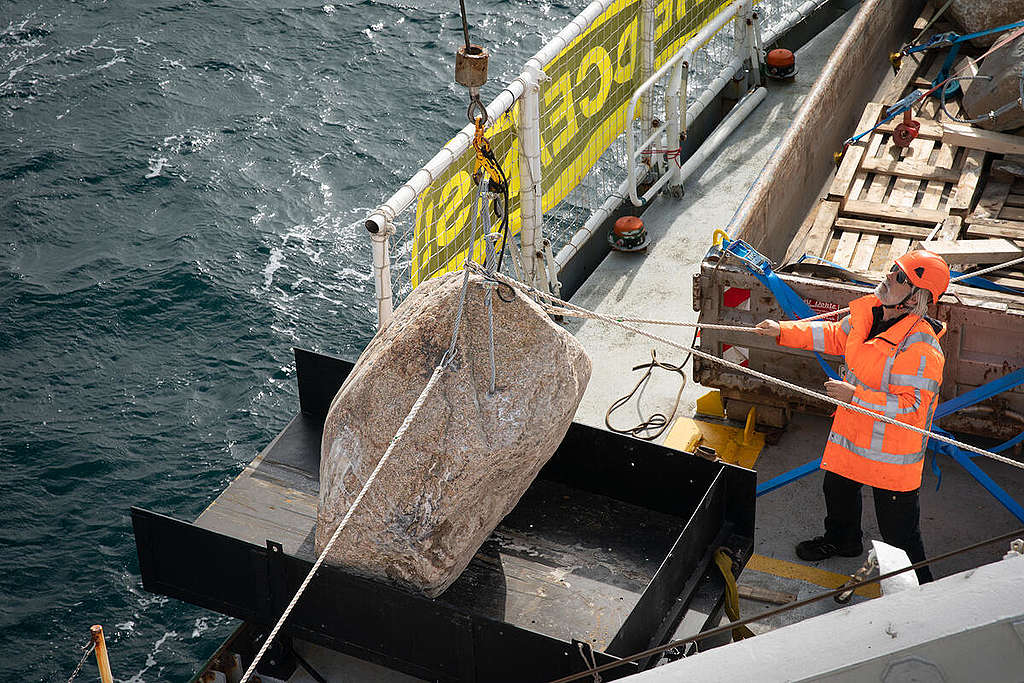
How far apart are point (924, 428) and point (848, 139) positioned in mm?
4030

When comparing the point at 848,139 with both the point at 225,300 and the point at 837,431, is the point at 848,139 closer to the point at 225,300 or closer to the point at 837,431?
the point at 837,431

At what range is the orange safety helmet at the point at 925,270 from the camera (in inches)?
223

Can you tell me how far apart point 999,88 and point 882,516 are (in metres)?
3.89

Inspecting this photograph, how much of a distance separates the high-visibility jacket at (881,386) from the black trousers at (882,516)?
0.10 metres

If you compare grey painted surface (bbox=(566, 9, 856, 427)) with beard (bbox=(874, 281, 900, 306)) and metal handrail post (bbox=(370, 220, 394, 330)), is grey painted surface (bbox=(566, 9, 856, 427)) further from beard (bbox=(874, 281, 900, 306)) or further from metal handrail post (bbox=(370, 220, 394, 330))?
beard (bbox=(874, 281, 900, 306))

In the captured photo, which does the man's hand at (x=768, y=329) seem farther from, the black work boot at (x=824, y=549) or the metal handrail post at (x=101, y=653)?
the metal handrail post at (x=101, y=653)

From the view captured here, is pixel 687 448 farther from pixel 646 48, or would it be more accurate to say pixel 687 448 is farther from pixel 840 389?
pixel 646 48

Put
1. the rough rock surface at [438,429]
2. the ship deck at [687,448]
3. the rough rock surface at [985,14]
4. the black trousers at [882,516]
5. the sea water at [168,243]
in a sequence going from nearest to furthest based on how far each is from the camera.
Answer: the rough rock surface at [438,429], the black trousers at [882,516], the ship deck at [687,448], the sea water at [168,243], the rough rock surface at [985,14]

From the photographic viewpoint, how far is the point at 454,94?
46.1 feet

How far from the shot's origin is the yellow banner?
23.5 feet

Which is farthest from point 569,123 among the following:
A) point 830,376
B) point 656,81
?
point 830,376

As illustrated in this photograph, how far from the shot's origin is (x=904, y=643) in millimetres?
3877

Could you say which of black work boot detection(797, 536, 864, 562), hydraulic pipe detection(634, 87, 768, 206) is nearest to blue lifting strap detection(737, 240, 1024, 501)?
black work boot detection(797, 536, 864, 562)

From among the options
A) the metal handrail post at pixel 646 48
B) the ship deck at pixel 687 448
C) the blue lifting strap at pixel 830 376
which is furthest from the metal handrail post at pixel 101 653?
the metal handrail post at pixel 646 48
